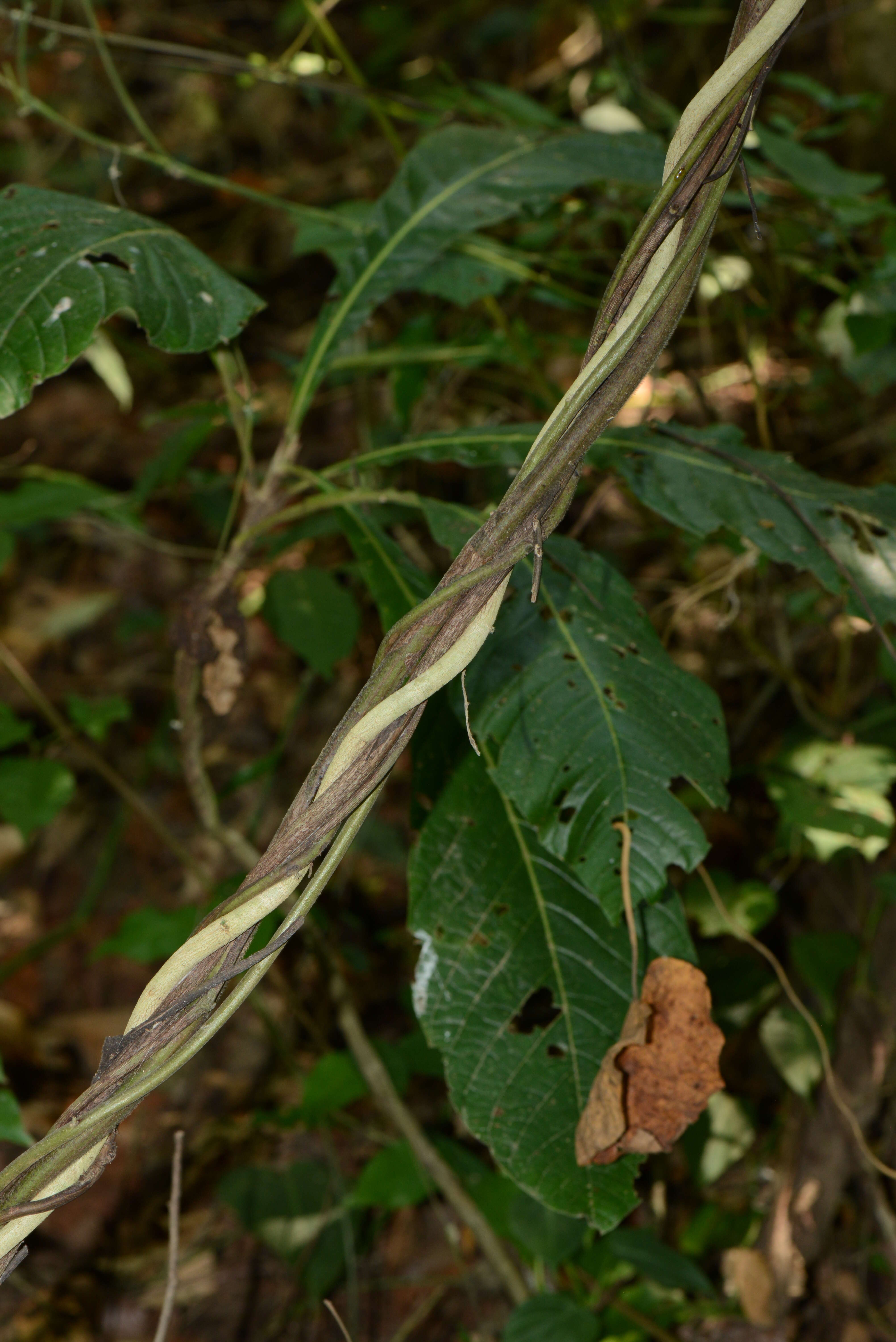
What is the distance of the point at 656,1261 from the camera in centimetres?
152

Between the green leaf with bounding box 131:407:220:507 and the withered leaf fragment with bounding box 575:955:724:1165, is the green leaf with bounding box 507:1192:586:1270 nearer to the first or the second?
the withered leaf fragment with bounding box 575:955:724:1165

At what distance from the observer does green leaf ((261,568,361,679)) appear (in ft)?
5.65

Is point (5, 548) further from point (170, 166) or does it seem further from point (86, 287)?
point (86, 287)

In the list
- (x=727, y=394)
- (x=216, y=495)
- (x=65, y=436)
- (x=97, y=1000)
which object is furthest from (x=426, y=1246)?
(x=65, y=436)

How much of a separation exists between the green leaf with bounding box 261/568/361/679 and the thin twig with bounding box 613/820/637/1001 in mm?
872

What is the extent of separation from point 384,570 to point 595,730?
0.30 metres

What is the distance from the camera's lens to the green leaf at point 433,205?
1.26 metres

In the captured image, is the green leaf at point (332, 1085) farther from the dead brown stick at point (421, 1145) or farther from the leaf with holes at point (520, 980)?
the leaf with holes at point (520, 980)

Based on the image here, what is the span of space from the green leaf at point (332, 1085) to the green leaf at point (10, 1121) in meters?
0.85

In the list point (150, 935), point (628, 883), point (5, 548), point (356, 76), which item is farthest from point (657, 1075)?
point (356, 76)

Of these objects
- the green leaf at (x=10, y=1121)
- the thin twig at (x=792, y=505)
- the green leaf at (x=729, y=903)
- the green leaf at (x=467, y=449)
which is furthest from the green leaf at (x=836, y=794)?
the green leaf at (x=10, y=1121)

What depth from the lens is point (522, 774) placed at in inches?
36.5

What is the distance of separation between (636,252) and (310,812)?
1.33 feet

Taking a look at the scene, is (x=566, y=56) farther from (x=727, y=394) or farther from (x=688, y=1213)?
(x=688, y=1213)
